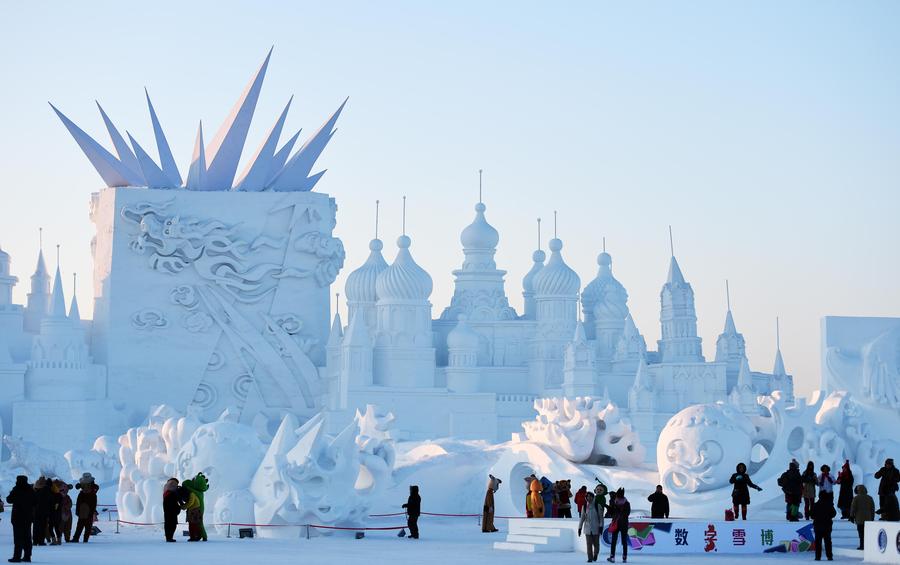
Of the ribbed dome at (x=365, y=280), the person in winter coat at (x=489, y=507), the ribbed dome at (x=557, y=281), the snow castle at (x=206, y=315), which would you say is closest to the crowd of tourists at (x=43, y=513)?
the person in winter coat at (x=489, y=507)

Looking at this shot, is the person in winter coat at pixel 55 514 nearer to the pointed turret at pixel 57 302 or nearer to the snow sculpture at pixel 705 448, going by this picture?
the snow sculpture at pixel 705 448

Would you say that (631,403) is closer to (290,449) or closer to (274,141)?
(274,141)

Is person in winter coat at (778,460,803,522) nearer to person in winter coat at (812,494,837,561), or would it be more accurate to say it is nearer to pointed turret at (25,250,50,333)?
person in winter coat at (812,494,837,561)

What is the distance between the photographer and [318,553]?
18016 millimetres

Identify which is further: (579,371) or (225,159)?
(579,371)

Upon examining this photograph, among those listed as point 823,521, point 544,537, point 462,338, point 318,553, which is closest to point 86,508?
point 318,553

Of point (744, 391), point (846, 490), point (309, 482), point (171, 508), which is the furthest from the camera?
point (744, 391)

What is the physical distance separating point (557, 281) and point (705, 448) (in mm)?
33966

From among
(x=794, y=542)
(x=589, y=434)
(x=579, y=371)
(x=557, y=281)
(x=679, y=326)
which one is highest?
(x=557, y=281)

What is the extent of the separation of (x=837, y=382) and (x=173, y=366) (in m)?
22.0

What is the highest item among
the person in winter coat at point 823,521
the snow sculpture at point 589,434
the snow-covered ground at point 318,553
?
the snow sculpture at point 589,434

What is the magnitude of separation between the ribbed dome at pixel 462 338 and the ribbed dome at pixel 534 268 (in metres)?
7.96

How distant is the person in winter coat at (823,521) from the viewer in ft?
53.7

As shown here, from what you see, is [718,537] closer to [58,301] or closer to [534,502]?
[534,502]
